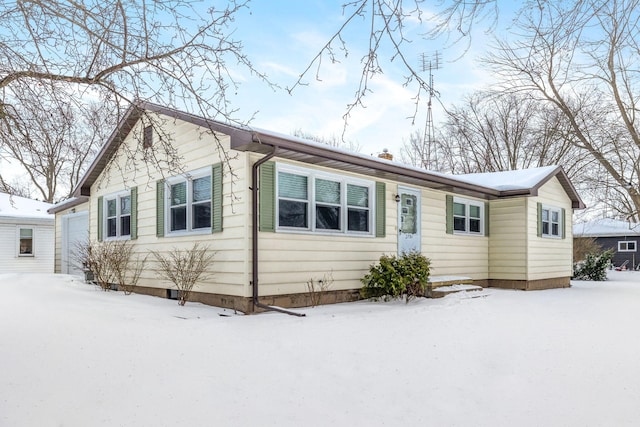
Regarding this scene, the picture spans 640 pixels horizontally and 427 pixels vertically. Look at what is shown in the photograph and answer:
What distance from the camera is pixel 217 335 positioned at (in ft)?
18.0

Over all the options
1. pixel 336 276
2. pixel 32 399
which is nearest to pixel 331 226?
pixel 336 276

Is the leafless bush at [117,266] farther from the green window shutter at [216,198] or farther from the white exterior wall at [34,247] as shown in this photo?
the white exterior wall at [34,247]

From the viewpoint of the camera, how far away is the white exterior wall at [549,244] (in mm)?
12023

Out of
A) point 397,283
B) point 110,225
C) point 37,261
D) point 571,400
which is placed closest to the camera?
point 571,400

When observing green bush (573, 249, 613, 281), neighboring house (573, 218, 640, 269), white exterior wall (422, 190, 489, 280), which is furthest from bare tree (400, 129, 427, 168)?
white exterior wall (422, 190, 489, 280)

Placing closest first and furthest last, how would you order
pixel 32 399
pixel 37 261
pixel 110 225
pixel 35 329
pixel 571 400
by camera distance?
1. pixel 32 399
2. pixel 571 400
3. pixel 35 329
4. pixel 110 225
5. pixel 37 261

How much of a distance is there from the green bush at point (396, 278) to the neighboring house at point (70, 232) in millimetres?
9602

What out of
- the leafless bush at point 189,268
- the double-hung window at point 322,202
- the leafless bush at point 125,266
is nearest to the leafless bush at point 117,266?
the leafless bush at point 125,266

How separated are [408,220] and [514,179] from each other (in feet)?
14.3

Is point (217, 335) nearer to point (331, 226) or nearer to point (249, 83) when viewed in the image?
point (249, 83)

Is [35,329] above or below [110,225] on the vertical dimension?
below

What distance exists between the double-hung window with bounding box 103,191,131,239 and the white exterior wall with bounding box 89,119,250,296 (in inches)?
10.6

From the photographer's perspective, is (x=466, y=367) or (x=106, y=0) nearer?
(x=106, y=0)

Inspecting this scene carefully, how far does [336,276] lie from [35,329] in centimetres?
470
